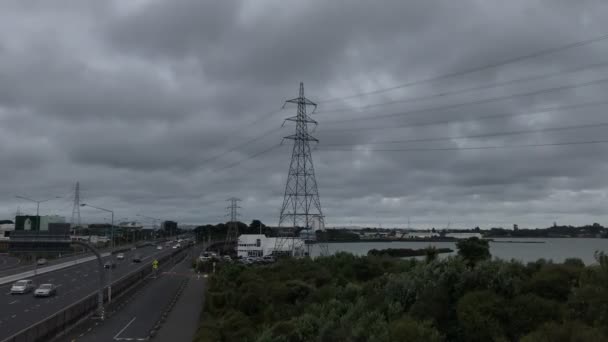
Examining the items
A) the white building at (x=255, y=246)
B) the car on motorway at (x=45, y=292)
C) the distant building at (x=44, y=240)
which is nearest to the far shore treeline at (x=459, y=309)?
the car on motorway at (x=45, y=292)

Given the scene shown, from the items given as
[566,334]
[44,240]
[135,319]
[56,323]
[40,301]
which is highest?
[44,240]

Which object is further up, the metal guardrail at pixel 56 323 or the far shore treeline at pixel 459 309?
the far shore treeline at pixel 459 309

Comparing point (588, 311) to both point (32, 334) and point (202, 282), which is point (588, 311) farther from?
point (202, 282)

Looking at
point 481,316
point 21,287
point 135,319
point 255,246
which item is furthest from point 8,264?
point 481,316

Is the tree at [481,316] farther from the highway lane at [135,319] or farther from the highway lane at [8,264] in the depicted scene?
the highway lane at [8,264]

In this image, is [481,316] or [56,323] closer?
[481,316]

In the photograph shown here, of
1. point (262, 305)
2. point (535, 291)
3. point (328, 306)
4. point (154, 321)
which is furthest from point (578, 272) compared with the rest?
point (154, 321)

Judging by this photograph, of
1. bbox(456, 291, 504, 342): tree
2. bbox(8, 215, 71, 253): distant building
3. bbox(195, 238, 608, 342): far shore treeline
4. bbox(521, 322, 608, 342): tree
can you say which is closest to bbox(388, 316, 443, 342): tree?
bbox(195, 238, 608, 342): far shore treeline

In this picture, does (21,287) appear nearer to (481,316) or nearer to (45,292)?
(45,292)

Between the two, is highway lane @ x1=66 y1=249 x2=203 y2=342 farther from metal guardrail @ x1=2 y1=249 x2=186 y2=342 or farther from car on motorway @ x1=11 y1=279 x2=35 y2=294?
car on motorway @ x1=11 y1=279 x2=35 y2=294

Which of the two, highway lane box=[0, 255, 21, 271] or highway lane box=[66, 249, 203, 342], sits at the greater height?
highway lane box=[0, 255, 21, 271]
